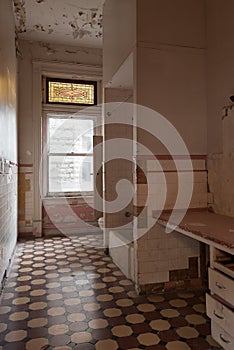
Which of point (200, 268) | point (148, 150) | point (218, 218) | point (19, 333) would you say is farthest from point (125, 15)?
point (19, 333)

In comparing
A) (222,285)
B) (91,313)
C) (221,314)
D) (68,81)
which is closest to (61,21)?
(68,81)

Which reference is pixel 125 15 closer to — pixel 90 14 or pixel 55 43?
pixel 90 14

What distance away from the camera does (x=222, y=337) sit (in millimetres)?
1732

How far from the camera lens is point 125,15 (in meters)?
3.04

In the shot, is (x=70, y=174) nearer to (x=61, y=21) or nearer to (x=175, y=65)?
(x=61, y=21)

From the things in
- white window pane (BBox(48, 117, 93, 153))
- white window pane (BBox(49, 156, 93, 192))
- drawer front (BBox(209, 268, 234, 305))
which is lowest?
drawer front (BBox(209, 268, 234, 305))

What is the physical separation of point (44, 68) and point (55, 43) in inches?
19.5

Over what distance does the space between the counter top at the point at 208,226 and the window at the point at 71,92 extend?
3.33 m

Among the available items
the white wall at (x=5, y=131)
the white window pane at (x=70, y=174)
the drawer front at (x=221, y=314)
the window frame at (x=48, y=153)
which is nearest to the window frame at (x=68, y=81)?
the window frame at (x=48, y=153)

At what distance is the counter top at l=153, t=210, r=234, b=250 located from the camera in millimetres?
1729

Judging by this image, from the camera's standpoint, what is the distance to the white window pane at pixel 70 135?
5270mm

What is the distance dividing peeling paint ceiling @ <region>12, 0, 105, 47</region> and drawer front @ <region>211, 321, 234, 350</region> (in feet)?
13.1

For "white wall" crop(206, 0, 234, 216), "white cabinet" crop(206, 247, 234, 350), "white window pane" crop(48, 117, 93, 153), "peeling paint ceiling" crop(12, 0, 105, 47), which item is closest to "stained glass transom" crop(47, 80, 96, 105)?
"white window pane" crop(48, 117, 93, 153)

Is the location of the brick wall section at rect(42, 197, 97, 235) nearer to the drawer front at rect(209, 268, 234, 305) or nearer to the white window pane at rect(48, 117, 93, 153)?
the white window pane at rect(48, 117, 93, 153)
